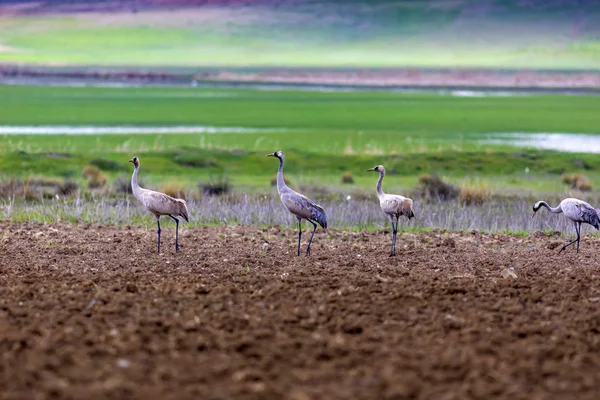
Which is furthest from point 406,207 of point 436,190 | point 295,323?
point 436,190

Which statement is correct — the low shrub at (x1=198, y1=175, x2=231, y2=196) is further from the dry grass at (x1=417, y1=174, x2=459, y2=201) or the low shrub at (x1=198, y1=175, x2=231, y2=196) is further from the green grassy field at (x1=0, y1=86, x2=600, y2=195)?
the dry grass at (x1=417, y1=174, x2=459, y2=201)

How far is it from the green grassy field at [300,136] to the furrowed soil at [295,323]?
16.8m

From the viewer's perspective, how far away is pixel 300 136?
53.0m

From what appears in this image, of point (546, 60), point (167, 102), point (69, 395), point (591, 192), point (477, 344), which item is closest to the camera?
point (69, 395)

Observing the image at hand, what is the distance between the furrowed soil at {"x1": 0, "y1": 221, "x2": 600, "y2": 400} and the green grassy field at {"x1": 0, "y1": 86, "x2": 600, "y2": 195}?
16801 mm

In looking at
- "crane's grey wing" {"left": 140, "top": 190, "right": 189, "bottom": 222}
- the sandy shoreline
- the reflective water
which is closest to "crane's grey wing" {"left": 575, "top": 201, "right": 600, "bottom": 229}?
"crane's grey wing" {"left": 140, "top": 190, "right": 189, "bottom": 222}

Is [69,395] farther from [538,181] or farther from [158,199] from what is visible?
[538,181]

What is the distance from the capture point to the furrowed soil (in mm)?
8133

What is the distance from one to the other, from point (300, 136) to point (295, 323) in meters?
42.9

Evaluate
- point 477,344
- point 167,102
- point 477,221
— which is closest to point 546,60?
point 167,102

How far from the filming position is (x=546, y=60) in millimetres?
197750

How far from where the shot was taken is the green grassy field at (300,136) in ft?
119

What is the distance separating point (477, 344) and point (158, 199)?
321 inches

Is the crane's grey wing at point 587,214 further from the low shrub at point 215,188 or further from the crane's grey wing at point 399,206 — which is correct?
the low shrub at point 215,188
